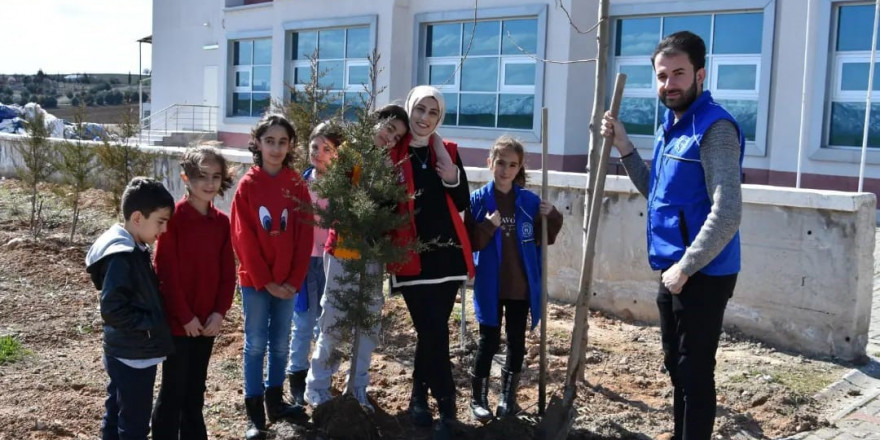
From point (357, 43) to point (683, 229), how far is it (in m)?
19.1

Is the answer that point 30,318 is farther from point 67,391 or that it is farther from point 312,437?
point 312,437

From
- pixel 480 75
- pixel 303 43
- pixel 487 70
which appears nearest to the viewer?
pixel 487 70

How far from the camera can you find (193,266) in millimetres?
3891

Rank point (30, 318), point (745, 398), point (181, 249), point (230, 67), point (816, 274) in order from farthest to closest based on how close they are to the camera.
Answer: point (230, 67) < point (30, 318) < point (816, 274) < point (745, 398) < point (181, 249)

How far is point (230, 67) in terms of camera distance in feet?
86.0

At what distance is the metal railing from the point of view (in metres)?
29.0

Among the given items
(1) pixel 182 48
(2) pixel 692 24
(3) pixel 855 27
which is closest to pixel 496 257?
(3) pixel 855 27

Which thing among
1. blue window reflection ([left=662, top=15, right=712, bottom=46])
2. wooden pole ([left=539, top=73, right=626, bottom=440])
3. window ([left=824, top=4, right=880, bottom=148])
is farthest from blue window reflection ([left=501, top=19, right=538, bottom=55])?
wooden pole ([left=539, top=73, right=626, bottom=440])

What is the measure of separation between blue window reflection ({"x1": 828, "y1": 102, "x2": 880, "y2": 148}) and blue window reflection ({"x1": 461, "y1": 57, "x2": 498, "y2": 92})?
726 cm

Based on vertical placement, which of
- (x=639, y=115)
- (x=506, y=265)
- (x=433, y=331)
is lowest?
(x=433, y=331)

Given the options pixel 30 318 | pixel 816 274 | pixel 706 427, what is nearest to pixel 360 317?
pixel 706 427

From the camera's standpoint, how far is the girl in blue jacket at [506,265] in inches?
178

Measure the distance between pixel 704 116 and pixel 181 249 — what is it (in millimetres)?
2376

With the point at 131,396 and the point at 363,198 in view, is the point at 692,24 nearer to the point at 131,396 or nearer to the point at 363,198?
the point at 363,198
